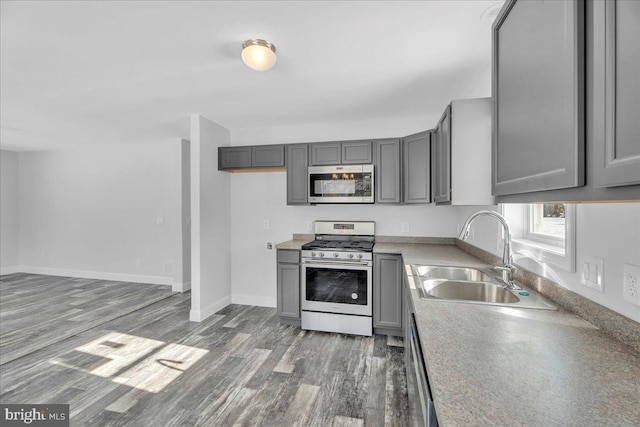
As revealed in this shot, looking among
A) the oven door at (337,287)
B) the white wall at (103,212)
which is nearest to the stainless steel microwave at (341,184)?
the oven door at (337,287)

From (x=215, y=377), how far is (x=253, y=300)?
5.30ft

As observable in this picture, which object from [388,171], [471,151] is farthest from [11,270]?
[471,151]

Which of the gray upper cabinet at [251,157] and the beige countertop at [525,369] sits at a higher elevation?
the gray upper cabinet at [251,157]

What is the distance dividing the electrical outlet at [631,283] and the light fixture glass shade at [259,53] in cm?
204

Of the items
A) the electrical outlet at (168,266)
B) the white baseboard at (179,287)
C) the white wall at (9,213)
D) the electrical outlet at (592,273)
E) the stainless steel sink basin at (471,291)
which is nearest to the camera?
the electrical outlet at (592,273)

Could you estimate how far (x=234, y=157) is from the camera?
3602 millimetres

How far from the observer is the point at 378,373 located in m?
2.35

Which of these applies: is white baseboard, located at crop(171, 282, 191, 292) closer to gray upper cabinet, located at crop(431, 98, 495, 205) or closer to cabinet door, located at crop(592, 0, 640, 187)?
gray upper cabinet, located at crop(431, 98, 495, 205)

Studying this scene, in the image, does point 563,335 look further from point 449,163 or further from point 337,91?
point 337,91

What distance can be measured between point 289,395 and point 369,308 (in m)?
1.23

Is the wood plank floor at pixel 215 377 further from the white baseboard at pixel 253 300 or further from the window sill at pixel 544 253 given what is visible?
the window sill at pixel 544 253

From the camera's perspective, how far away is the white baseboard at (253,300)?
3848mm

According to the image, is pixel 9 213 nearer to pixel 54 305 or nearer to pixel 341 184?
pixel 54 305

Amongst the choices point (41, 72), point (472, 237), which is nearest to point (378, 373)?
point (472, 237)
